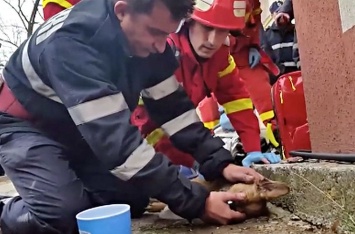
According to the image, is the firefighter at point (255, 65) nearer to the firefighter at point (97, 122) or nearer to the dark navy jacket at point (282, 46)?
the dark navy jacket at point (282, 46)

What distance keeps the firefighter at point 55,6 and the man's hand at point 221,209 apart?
5.05ft

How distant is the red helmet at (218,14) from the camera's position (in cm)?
250

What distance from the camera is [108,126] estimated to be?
5.24 ft

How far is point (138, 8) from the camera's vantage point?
1716 millimetres

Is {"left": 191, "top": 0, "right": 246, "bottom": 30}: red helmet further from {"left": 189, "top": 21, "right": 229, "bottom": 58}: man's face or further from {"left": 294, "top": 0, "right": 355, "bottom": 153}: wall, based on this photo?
{"left": 294, "top": 0, "right": 355, "bottom": 153}: wall

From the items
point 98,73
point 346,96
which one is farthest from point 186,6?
point 346,96

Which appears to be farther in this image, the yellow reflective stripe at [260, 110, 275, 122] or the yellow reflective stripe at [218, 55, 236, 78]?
the yellow reflective stripe at [260, 110, 275, 122]

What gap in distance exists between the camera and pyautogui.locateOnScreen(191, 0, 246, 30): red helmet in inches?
98.4

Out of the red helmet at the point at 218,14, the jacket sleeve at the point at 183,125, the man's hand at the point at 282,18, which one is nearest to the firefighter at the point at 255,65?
the man's hand at the point at 282,18

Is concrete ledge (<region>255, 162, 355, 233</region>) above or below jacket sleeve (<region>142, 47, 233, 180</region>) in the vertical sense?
below

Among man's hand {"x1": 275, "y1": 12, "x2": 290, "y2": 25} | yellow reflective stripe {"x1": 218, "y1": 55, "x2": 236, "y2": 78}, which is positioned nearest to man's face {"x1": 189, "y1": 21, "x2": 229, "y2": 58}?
yellow reflective stripe {"x1": 218, "y1": 55, "x2": 236, "y2": 78}

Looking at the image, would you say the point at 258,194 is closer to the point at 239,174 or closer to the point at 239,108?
the point at 239,174

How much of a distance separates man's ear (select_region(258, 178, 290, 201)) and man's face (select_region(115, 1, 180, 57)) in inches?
24.1

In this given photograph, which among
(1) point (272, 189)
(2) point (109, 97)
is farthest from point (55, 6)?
(1) point (272, 189)
